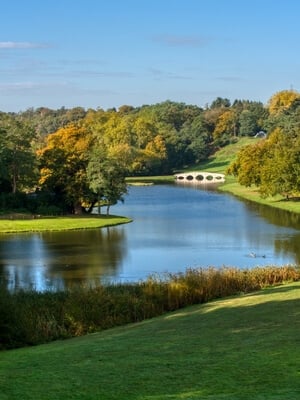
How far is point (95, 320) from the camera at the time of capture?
1883 centimetres

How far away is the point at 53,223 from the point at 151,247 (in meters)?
14.9

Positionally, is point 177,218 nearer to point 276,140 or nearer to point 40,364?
point 276,140

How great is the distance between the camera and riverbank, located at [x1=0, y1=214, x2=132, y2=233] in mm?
55500

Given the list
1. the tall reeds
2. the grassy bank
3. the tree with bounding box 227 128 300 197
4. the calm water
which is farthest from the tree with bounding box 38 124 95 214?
the tall reeds

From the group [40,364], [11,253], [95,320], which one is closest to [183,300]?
[95,320]

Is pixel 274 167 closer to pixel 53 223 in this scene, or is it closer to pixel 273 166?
pixel 273 166

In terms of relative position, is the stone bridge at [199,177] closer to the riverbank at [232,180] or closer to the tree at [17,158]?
the riverbank at [232,180]

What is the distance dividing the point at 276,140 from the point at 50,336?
8262cm

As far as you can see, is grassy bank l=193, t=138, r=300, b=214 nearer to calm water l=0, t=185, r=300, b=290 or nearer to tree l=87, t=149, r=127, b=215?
calm water l=0, t=185, r=300, b=290

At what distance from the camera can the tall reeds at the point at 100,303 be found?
16984mm

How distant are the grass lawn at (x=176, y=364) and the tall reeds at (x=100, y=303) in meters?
2.21

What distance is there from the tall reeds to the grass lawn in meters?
2.21

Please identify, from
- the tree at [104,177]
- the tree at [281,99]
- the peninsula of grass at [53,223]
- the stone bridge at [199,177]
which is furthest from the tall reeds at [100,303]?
the tree at [281,99]

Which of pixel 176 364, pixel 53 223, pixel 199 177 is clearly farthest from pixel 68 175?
pixel 199 177
